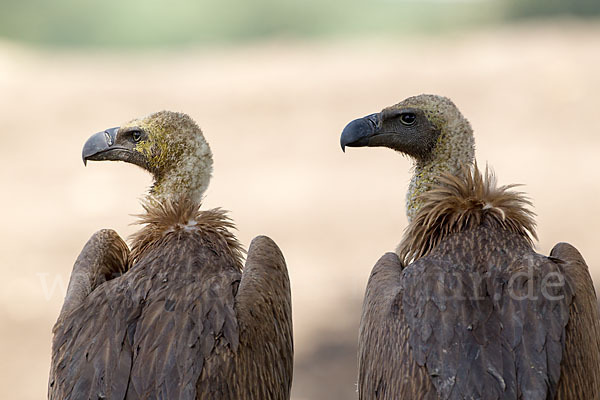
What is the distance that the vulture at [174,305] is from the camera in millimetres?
4418

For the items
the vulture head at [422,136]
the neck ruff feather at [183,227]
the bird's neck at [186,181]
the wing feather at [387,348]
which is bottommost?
the wing feather at [387,348]

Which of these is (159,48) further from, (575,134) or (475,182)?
(475,182)

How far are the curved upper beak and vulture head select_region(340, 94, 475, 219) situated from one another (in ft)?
4.85

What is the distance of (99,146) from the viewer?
574 cm

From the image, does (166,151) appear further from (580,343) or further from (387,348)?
(580,343)

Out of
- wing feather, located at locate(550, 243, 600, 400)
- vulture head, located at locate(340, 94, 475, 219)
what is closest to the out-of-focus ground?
vulture head, located at locate(340, 94, 475, 219)

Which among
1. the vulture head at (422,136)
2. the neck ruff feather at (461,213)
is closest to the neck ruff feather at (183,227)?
the vulture head at (422,136)

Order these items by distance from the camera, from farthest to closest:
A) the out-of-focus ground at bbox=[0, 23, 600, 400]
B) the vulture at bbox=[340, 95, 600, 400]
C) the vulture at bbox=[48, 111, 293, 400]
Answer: the out-of-focus ground at bbox=[0, 23, 600, 400], the vulture at bbox=[48, 111, 293, 400], the vulture at bbox=[340, 95, 600, 400]

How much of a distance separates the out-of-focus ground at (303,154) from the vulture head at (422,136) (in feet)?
13.5

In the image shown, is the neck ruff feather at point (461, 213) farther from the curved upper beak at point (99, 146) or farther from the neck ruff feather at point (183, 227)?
the curved upper beak at point (99, 146)

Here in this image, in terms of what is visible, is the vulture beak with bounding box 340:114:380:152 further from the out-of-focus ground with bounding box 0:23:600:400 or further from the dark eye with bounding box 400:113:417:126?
the out-of-focus ground with bounding box 0:23:600:400

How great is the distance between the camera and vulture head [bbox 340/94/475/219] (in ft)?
18.1

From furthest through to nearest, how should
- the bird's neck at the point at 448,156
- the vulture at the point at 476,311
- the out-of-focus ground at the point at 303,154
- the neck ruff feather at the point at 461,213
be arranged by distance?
1. the out-of-focus ground at the point at 303,154
2. the bird's neck at the point at 448,156
3. the neck ruff feather at the point at 461,213
4. the vulture at the point at 476,311

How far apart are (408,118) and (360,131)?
1.02 feet
